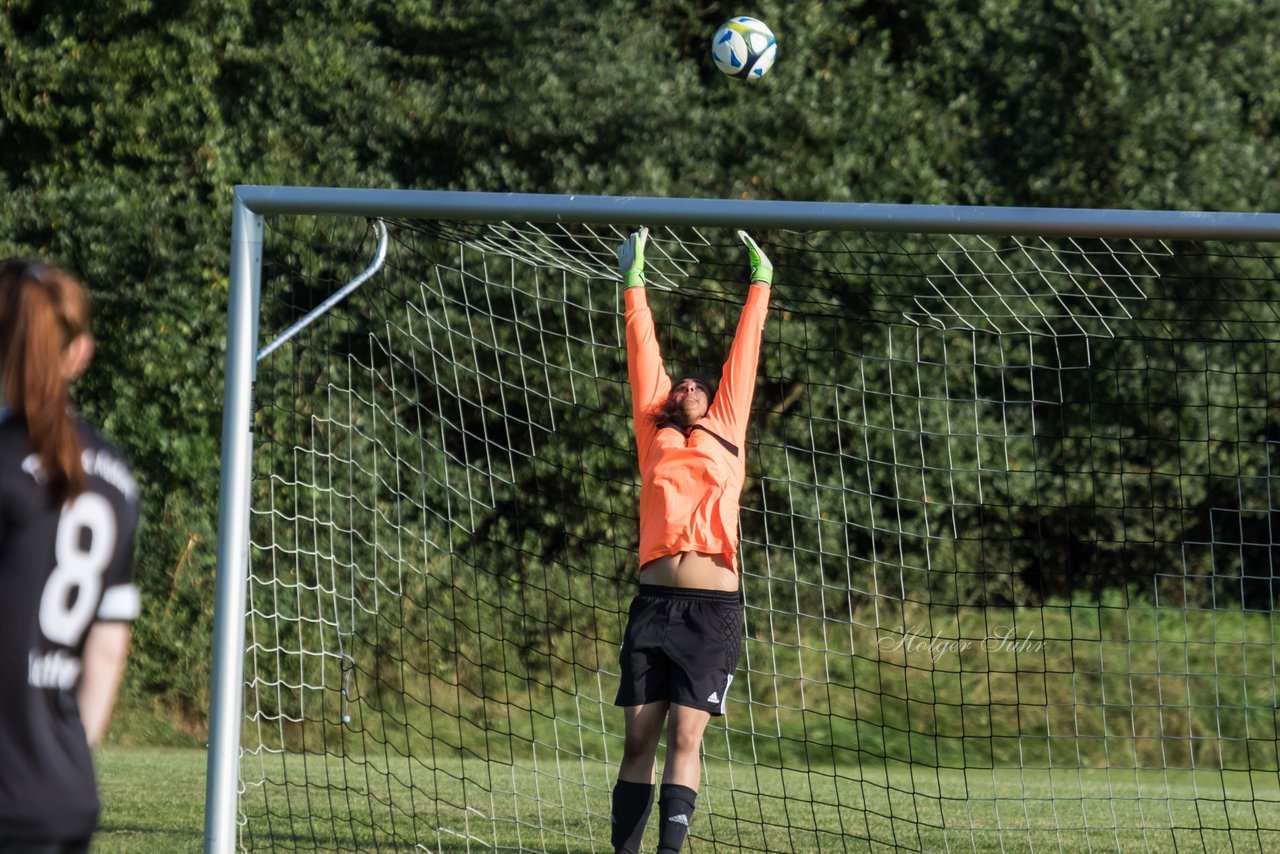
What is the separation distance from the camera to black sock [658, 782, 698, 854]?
14.9 ft

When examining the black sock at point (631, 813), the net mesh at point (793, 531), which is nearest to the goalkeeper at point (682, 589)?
the black sock at point (631, 813)

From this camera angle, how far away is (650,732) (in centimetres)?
463

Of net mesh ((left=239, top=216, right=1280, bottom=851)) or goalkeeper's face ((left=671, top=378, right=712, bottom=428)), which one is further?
net mesh ((left=239, top=216, right=1280, bottom=851))

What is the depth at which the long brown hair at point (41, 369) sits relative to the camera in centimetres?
222

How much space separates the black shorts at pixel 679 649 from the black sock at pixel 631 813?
292 millimetres

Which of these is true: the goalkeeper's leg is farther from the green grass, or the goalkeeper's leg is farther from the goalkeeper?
the green grass

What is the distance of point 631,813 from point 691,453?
4.10 ft

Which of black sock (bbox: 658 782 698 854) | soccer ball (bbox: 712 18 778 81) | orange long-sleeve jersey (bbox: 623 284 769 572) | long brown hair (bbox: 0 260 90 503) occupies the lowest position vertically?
black sock (bbox: 658 782 698 854)

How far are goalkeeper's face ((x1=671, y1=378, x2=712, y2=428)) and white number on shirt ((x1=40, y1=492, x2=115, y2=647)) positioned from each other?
9.07 feet

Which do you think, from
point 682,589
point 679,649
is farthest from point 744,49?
point 679,649

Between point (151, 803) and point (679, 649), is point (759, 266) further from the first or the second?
point (151, 803)

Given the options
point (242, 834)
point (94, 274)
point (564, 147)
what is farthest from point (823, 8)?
point (242, 834)

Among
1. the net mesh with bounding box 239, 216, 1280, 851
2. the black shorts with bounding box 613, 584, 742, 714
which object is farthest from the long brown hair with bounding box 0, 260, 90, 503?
the net mesh with bounding box 239, 216, 1280, 851

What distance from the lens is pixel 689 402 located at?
16.0 ft
